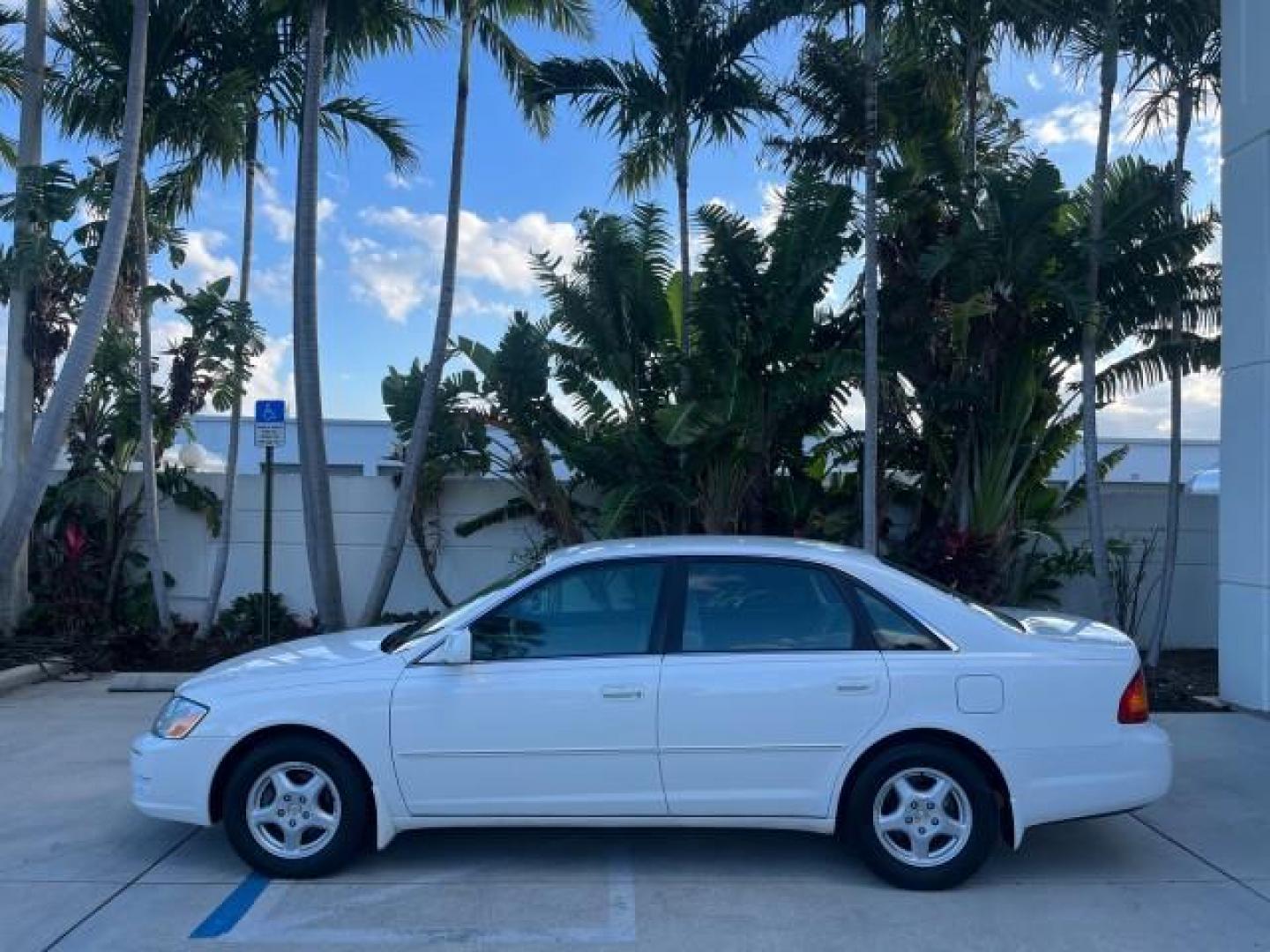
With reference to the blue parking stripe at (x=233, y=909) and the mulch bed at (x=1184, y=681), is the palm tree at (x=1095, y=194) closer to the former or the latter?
the mulch bed at (x=1184, y=681)

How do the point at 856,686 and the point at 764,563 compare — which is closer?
the point at 856,686

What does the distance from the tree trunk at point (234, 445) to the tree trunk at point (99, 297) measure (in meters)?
1.37

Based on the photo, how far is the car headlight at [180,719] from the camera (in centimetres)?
546

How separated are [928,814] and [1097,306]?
6271 mm

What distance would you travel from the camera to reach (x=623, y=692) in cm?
529

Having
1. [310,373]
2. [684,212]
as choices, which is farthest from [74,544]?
[684,212]

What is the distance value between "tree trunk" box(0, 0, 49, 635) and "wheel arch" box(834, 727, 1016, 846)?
9.00 metres

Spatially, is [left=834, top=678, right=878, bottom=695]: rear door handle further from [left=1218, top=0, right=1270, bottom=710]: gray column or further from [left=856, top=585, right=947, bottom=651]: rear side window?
[left=1218, top=0, right=1270, bottom=710]: gray column

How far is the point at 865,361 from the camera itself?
1056cm

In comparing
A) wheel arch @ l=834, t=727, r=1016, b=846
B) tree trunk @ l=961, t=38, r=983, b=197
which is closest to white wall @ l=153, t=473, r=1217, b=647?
tree trunk @ l=961, t=38, r=983, b=197

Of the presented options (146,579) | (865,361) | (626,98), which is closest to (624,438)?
(865,361)

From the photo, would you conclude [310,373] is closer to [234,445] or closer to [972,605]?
[234,445]

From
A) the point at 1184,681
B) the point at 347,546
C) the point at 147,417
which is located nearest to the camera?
the point at 1184,681

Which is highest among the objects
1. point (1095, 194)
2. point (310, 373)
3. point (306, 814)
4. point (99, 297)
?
point (1095, 194)
